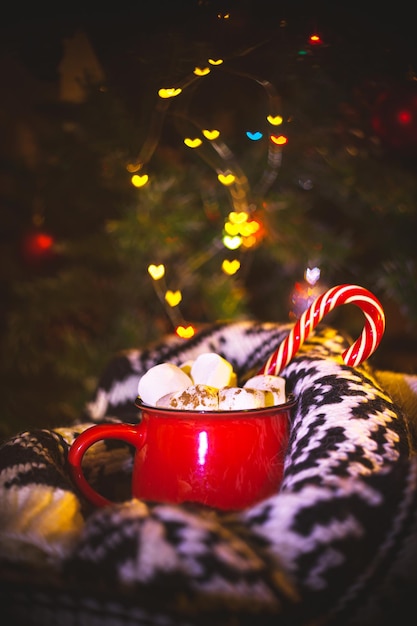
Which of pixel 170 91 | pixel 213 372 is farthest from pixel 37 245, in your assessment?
pixel 213 372

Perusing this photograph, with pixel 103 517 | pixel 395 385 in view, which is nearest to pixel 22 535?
pixel 103 517

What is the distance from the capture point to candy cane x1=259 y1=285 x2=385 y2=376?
574 mm

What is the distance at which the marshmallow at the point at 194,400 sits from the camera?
0.47 m

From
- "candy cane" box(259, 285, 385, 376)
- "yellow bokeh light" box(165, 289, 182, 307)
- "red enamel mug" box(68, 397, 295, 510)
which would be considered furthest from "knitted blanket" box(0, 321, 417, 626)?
"yellow bokeh light" box(165, 289, 182, 307)

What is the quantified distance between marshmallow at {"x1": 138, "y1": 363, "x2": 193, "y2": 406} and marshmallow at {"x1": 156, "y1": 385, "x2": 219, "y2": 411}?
36mm

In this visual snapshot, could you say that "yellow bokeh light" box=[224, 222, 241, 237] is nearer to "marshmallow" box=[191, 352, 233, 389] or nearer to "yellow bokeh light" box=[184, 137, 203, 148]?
"yellow bokeh light" box=[184, 137, 203, 148]

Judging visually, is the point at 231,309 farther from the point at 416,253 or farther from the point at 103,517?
the point at 103,517

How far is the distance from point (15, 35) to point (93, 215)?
62 cm

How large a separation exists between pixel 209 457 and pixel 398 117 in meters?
0.64

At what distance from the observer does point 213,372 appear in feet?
1.79

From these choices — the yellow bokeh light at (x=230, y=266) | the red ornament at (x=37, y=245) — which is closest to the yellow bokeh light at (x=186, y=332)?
the yellow bokeh light at (x=230, y=266)

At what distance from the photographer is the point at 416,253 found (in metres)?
1.13

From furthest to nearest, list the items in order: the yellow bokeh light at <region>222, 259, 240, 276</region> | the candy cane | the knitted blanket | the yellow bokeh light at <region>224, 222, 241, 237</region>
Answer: the yellow bokeh light at <region>222, 259, 240, 276</region>
the yellow bokeh light at <region>224, 222, 241, 237</region>
the candy cane
the knitted blanket

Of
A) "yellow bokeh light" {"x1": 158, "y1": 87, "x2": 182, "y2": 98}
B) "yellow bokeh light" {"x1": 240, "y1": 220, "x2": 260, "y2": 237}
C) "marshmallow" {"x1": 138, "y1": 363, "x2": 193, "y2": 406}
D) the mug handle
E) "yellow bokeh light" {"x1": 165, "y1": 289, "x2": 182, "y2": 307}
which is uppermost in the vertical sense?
"yellow bokeh light" {"x1": 158, "y1": 87, "x2": 182, "y2": 98}
